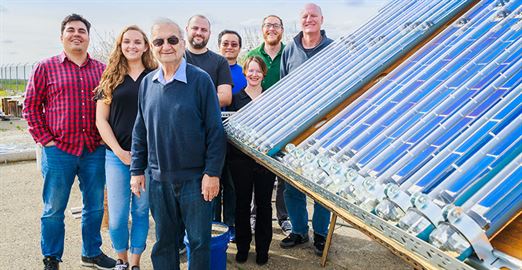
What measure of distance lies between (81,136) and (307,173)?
2.80m

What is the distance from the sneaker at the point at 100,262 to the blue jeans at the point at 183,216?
1220 mm

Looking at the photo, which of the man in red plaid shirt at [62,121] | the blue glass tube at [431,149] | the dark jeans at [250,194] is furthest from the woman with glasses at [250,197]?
the blue glass tube at [431,149]

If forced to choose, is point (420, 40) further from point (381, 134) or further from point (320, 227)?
point (320, 227)

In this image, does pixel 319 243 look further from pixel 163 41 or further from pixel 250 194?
pixel 163 41

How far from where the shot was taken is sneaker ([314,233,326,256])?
4.94 meters

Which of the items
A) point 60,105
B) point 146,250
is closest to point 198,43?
point 60,105

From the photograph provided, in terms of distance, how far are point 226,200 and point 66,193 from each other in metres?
1.73

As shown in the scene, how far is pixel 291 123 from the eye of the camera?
2.85 metres

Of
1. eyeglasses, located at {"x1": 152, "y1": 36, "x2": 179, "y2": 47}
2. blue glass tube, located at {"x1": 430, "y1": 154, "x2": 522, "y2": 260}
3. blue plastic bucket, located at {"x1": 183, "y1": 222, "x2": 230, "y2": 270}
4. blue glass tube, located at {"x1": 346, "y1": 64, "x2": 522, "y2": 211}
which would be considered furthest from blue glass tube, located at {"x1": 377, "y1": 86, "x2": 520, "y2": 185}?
blue plastic bucket, located at {"x1": 183, "y1": 222, "x2": 230, "y2": 270}

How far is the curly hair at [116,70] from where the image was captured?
3.95 meters

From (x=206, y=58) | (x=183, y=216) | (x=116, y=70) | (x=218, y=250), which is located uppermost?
(x=206, y=58)

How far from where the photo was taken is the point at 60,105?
13.7ft

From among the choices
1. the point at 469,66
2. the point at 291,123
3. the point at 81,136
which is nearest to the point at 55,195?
the point at 81,136

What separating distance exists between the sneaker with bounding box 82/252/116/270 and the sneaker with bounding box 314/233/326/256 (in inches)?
83.7
